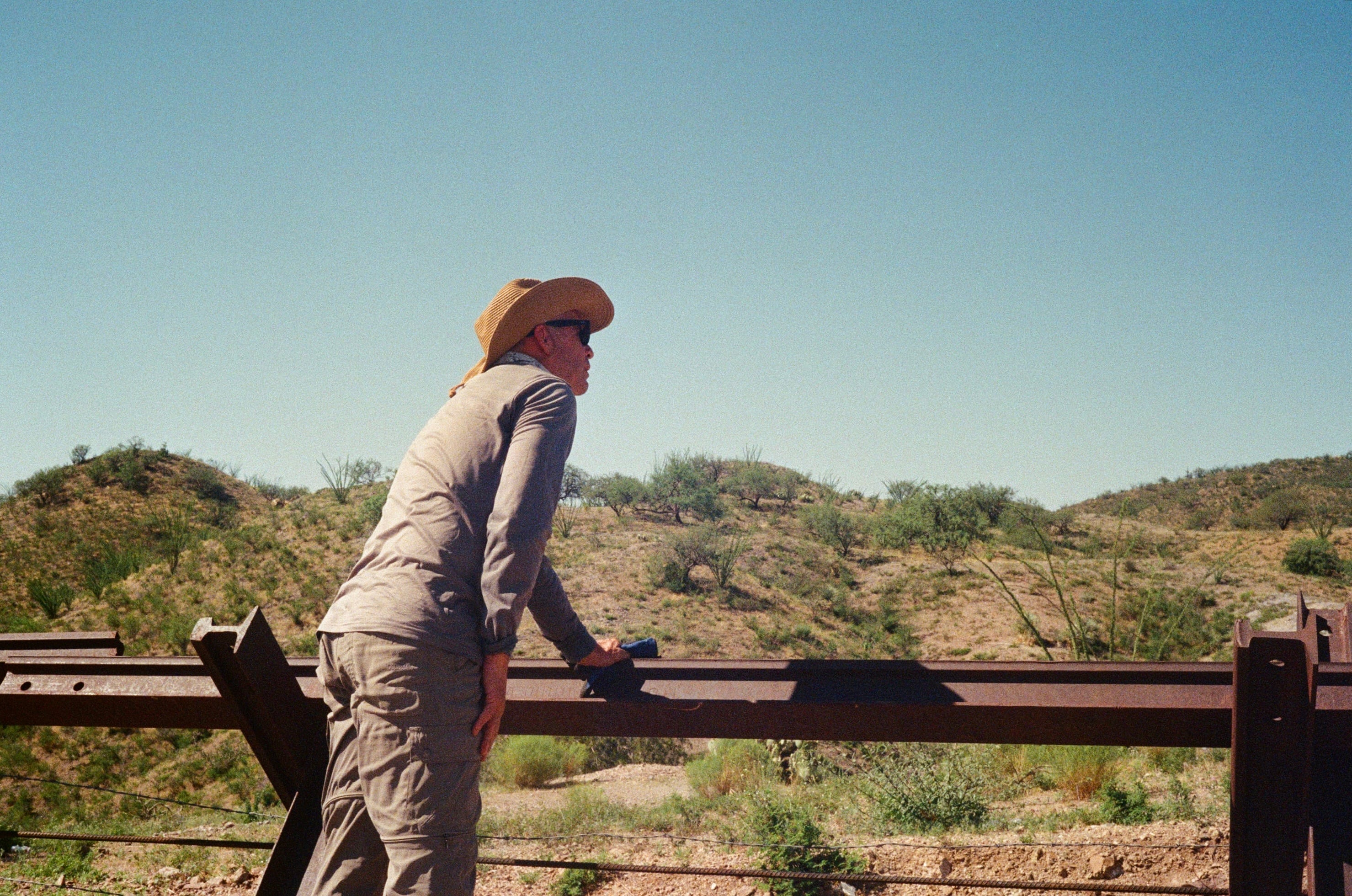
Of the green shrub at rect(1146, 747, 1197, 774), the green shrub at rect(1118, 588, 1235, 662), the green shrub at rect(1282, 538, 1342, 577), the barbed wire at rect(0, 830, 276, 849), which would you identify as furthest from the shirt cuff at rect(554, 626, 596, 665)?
the green shrub at rect(1282, 538, 1342, 577)

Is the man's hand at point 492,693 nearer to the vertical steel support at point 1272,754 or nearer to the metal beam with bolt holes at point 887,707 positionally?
the metal beam with bolt holes at point 887,707

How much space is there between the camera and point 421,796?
2012 millimetres

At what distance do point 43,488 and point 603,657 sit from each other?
3262 cm

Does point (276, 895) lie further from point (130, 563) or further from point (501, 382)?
point (130, 563)

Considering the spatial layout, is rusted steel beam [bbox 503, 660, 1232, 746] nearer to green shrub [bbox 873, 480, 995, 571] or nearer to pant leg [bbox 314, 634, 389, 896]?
pant leg [bbox 314, 634, 389, 896]

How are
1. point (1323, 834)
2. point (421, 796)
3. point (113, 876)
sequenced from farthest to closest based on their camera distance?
1. point (113, 876)
2. point (421, 796)
3. point (1323, 834)

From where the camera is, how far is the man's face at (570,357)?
268 cm

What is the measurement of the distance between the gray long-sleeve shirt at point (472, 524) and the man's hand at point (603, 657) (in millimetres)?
19

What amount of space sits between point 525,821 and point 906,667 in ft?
20.6

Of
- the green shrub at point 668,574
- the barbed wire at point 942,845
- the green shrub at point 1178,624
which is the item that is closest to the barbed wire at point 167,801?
the barbed wire at point 942,845

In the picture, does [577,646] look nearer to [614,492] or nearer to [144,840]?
[144,840]

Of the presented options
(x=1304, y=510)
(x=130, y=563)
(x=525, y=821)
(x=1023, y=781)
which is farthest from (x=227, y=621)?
(x=1304, y=510)

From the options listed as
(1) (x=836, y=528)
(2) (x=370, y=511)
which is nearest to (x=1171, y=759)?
(1) (x=836, y=528)

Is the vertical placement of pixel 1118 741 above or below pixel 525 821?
above
